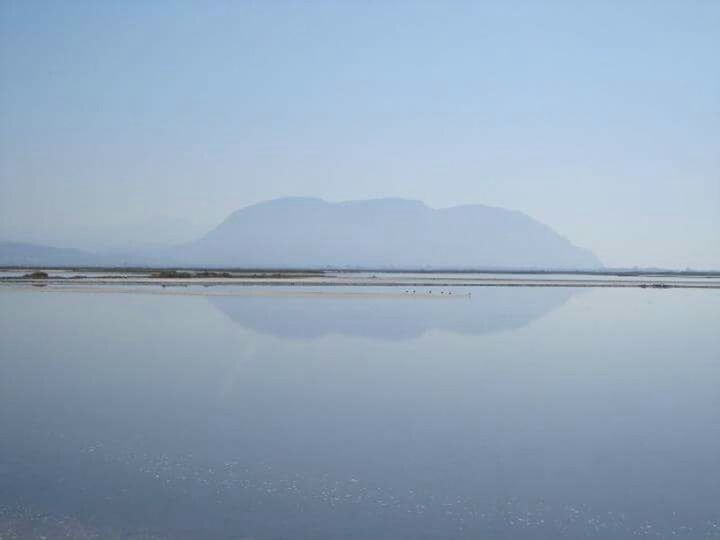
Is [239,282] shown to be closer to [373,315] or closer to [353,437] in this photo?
[373,315]

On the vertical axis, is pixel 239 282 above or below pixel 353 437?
above

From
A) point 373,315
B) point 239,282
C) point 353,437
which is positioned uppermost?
point 239,282

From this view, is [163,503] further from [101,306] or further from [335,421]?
[101,306]

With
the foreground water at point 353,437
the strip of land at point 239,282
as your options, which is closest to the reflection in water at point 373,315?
the foreground water at point 353,437

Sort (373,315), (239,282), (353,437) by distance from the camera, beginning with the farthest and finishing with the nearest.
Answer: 1. (239,282)
2. (373,315)
3. (353,437)

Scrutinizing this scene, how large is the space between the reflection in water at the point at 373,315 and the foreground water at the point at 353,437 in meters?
2.30

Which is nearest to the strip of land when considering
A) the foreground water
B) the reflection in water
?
the reflection in water

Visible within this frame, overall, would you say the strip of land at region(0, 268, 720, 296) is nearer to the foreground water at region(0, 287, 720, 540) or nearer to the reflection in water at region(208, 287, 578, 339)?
the reflection in water at region(208, 287, 578, 339)

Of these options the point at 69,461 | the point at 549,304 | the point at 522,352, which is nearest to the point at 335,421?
the point at 69,461

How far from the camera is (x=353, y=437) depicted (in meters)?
11.5

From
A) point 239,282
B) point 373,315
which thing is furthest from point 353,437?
point 239,282

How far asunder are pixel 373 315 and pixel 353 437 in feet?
74.6

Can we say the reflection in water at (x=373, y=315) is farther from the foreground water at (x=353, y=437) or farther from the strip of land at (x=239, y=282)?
the strip of land at (x=239, y=282)

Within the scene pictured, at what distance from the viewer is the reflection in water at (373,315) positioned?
90.0 ft
